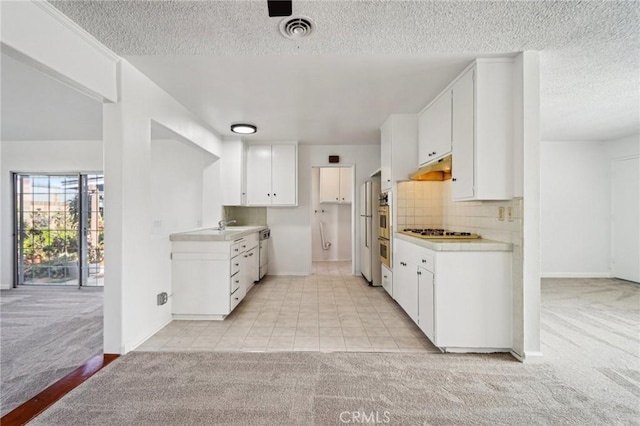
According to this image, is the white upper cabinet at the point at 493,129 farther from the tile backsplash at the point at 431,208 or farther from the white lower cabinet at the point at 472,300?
the tile backsplash at the point at 431,208

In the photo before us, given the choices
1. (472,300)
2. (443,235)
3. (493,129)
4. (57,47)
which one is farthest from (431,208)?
(57,47)

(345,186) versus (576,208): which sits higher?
(345,186)

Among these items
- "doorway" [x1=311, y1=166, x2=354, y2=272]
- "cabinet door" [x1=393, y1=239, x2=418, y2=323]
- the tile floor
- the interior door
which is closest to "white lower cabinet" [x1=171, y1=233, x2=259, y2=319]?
the tile floor

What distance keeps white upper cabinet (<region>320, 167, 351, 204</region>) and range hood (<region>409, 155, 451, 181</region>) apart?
337cm

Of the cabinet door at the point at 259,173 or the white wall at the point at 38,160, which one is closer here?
the white wall at the point at 38,160

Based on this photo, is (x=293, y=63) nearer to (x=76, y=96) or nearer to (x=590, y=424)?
(x=76, y=96)

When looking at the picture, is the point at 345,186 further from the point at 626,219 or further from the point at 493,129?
the point at 626,219

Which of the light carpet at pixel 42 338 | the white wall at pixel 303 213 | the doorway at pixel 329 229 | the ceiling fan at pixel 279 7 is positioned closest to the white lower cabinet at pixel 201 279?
the light carpet at pixel 42 338

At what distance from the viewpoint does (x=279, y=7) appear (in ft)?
5.52

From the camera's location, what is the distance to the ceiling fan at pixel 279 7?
1.64 meters

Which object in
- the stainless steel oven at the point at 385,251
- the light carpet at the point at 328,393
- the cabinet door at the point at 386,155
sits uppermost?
the cabinet door at the point at 386,155

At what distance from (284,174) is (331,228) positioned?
2689mm

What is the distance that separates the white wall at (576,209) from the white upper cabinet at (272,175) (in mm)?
4288

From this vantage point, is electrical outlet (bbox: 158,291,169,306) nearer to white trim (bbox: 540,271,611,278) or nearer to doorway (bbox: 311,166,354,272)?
doorway (bbox: 311,166,354,272)
